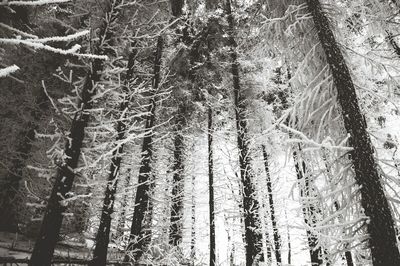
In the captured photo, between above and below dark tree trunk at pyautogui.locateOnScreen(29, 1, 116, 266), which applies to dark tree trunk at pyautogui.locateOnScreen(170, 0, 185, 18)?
above

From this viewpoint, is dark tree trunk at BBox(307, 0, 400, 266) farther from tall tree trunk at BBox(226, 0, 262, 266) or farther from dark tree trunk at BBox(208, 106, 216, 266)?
dark tree trunk at BBox(208, 106, 216, 266)

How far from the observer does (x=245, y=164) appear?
10.4 meters

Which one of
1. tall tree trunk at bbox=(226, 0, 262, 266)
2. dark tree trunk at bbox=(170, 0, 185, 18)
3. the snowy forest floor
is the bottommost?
the snowy forest floor

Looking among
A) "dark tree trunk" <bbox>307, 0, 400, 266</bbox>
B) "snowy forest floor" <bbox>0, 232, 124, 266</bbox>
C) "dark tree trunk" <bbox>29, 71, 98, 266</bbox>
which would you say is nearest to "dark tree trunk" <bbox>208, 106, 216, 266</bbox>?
"snowy forest floor" <bbox>0, 232, 124, 266</bbox>

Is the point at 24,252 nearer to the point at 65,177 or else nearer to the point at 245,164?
the point at 65,177

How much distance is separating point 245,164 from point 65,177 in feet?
22.8

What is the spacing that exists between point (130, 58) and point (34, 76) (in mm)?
6563

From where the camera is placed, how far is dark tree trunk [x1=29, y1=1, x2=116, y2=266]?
14.2 ft

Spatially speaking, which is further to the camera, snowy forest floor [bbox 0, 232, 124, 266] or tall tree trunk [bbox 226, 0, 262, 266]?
tall tree trunk [bbox 226, 0, 262, 266]

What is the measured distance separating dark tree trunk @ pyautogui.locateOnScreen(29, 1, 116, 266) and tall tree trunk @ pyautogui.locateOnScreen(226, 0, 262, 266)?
198 inches

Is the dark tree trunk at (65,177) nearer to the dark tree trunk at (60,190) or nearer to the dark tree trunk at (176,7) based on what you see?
the dark tree trunk at (60,190)

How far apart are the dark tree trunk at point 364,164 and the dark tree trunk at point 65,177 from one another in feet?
13.6

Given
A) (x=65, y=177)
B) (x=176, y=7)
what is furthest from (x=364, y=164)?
(x=176, y=7)

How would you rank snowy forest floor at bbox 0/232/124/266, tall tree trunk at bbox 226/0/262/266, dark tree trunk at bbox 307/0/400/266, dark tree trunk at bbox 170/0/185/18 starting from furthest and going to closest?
dark tree trunk at bbox 170/0/185/18, tall tree trunk at bbox 226/0/262/266, snowy forest floor at bbox 0/232/124/266, dark tree trunk at bbox 307/0/400/266
